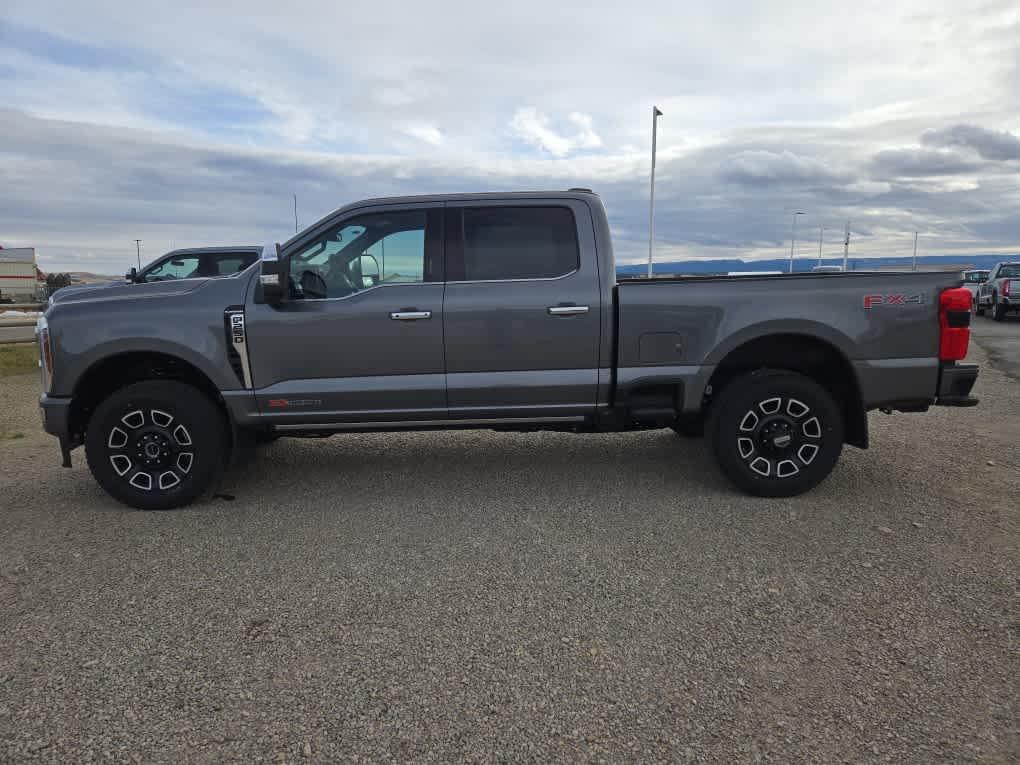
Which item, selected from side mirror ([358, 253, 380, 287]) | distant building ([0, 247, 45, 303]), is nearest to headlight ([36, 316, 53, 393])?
side mirror ([358, 253, 380, 287])

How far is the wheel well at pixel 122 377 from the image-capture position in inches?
190

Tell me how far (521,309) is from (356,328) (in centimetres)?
109

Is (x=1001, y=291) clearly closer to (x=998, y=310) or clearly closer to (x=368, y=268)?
(x=998, y=310)

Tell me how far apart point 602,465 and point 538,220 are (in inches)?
80.2

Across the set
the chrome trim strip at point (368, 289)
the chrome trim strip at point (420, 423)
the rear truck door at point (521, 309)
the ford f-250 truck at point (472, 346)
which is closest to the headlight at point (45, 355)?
the ford f-250 truck at point (472, 346)

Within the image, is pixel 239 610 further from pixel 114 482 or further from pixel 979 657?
pixel 979 657

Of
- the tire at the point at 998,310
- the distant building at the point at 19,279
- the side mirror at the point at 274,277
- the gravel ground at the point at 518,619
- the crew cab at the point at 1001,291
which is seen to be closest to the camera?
the gravel ground at the point at 518,619

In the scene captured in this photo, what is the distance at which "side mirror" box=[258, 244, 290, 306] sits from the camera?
14.9 ft

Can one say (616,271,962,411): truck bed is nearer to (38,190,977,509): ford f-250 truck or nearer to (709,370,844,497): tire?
(38,190,977,509): ford f-250 truck

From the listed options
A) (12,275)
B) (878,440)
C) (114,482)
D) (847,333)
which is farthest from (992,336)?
(12,275)

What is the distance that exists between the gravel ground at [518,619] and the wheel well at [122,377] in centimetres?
66

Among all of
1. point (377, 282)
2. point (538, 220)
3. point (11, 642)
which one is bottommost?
point (11, 642)

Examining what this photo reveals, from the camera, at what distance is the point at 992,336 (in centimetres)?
1734

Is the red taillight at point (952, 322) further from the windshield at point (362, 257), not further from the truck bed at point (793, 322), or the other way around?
the windshield at point (362, 257)
